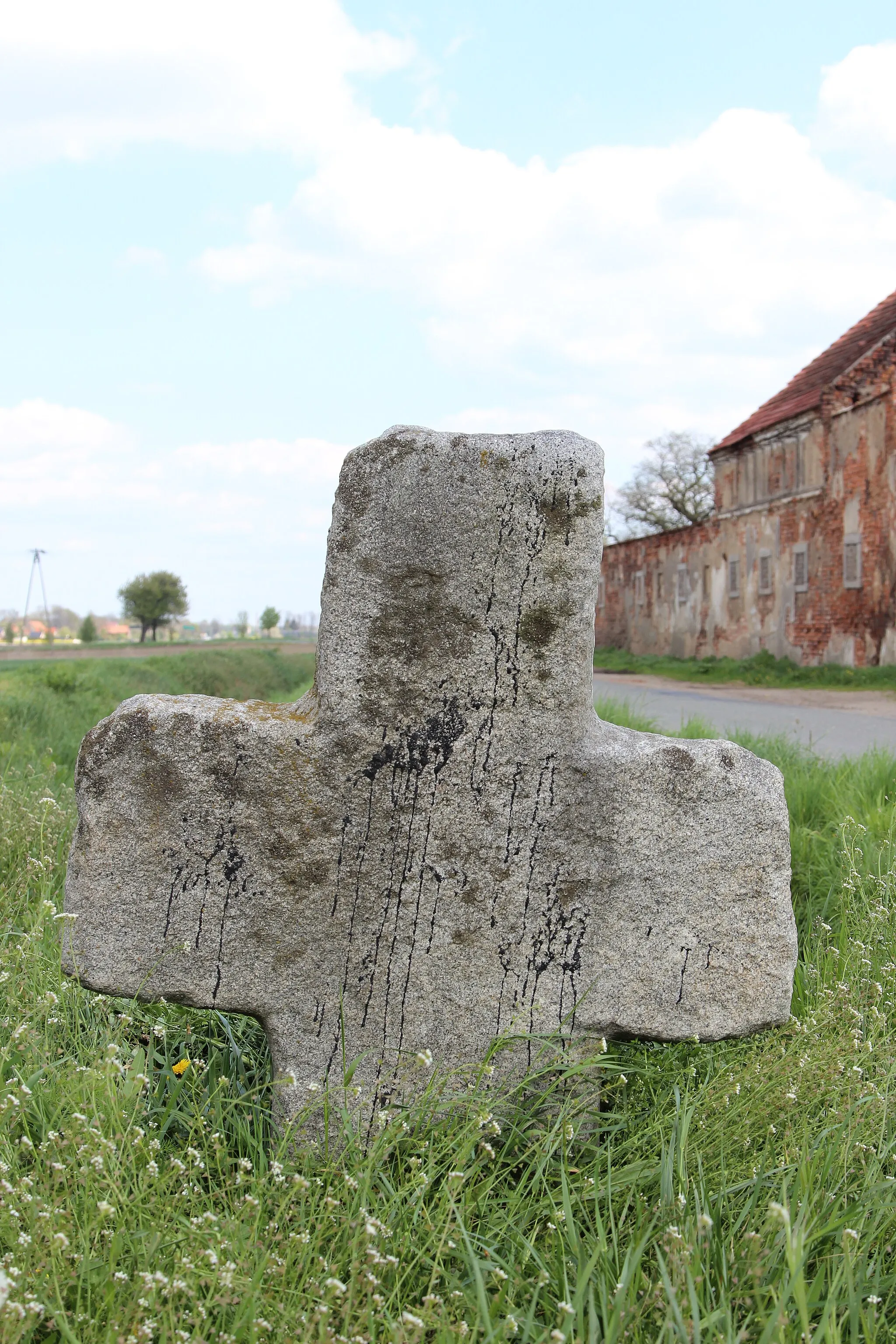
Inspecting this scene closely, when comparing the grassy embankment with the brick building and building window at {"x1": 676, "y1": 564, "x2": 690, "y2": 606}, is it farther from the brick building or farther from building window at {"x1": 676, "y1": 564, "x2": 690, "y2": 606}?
building window at {"x1": 676, "y1": 564, "x2": 690, "y2": 606}

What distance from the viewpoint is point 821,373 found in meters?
21.7

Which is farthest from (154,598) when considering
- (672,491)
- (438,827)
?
(438,827)

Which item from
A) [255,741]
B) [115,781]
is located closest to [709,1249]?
[255,741]

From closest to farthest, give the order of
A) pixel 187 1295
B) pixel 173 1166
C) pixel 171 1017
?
pixel 187 1295 → pixel 173 1166 → pixel 171 1017

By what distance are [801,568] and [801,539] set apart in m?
0.59

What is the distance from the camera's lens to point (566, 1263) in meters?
1.69

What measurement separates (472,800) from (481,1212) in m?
0.84

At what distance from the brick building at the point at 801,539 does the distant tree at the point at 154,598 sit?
4994 centimetres

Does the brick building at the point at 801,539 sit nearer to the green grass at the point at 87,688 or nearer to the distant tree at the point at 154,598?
the green grass at the point at 87,688

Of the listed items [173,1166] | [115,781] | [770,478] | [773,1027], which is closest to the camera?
[173,1166]

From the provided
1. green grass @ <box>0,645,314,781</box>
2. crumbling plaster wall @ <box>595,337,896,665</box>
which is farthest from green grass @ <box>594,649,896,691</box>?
green grass @ <box>0,645,314,781</box>

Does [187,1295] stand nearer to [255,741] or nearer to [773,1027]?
[255,741]

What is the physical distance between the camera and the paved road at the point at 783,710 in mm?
7492

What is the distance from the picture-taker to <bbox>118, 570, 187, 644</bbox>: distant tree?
6962cm
